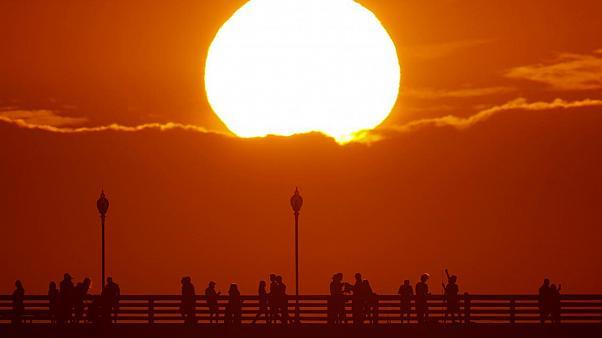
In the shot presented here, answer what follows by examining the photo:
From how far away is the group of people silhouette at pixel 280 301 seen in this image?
34594mm

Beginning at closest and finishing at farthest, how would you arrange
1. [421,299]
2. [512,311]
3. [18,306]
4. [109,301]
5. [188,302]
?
[421,299] → [512,311] → [188,302] → [109,301] → [18,306]

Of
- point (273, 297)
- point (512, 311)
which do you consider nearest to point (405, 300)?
point (512, 311)

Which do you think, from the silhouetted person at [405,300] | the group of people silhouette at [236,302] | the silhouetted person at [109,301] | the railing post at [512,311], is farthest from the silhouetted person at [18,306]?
the railing post at [512,311]

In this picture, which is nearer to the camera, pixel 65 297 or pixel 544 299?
pixel 544 299

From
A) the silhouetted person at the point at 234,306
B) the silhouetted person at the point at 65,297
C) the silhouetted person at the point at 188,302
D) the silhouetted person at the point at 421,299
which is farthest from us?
the silhouetted person at the point at 188,302

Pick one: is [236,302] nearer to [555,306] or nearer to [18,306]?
[18,306]

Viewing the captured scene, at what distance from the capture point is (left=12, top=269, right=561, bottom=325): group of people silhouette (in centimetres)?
3459

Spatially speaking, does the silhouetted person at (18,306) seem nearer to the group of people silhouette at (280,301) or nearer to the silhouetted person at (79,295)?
→ the group of people silhouette at (280,301)

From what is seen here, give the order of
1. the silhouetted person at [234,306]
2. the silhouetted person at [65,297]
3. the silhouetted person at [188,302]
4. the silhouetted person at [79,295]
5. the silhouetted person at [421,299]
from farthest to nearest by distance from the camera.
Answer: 1. the silhouetted person at [188,302]
2. the silhouetted person at [234,306]
3. the silhouetted person at [79,295]
4. the silhouetted person at [65,297]
5. the silhouetted person at [421,299]

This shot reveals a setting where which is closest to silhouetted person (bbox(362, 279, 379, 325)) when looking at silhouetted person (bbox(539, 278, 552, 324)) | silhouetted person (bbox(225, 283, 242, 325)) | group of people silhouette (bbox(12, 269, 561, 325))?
group of people silhouette (bbox(12, 269, 561, 325))

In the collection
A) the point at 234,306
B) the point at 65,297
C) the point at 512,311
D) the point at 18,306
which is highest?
the point at 65,297

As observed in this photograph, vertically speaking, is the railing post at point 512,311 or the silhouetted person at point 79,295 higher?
the silhouetted person at point 79,295

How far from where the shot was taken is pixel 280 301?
116 ft

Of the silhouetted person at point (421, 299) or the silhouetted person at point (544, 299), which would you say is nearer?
the silhouetted person at point (421, 299)
